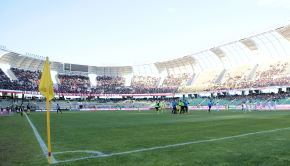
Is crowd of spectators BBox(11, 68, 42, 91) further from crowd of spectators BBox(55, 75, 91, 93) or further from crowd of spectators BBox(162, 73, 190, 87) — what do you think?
crowd of spectators BBox(162, 73, 190, 87)

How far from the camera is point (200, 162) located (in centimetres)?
434

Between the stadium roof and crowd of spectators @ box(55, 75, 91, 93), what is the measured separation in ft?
Result: 8.32

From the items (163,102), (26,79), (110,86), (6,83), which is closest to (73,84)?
(110,86)

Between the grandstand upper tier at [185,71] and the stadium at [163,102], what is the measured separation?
250 millimetres

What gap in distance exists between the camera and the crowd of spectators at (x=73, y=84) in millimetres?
67031

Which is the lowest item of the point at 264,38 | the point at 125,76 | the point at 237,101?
the point at 237,101

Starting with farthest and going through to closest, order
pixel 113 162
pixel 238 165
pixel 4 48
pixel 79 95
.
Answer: pixel 79 95, pixel 4 48, pixel 113 162, pixel 238 165

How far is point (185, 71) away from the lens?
76.5 m

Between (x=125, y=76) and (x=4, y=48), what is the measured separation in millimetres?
41441

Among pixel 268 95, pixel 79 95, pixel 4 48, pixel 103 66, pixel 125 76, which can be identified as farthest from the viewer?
pixel 125 76

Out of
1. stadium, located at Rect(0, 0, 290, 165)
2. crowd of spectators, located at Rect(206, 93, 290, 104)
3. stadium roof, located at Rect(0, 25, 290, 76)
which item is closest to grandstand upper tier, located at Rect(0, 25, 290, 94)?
stadium roof, located at Rect(0, 25, 290, 76)

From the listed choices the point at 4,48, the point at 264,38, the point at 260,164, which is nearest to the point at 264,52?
the point at 264,38

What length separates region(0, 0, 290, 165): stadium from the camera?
5047 mm

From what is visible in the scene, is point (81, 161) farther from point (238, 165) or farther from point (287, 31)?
point (287, 31)
